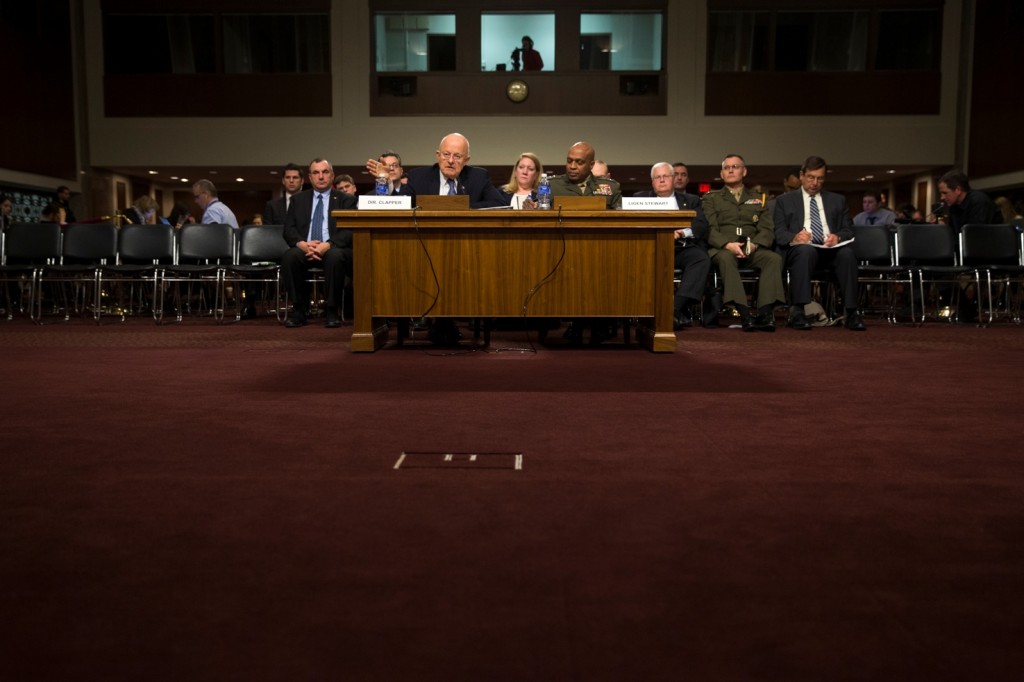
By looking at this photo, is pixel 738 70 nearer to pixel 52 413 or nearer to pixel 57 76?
pixel 57 76

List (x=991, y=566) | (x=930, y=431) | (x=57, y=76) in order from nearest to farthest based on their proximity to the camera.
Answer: (x=991, y=566) < (x=930, y=431) < (x=57, y=76)

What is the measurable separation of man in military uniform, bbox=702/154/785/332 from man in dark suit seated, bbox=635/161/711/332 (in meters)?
0.11

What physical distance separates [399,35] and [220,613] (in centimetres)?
1310

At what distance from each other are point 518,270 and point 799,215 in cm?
281

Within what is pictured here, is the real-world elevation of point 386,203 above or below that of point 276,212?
below

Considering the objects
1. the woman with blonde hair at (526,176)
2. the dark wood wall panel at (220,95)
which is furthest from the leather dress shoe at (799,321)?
the dark wood wall panel at (220,95)

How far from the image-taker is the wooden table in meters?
4.64

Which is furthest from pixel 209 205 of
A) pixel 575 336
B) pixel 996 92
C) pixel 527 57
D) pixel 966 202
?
pixel 996 92

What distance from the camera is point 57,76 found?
1258cm

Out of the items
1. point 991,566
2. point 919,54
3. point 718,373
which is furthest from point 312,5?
point 991,566

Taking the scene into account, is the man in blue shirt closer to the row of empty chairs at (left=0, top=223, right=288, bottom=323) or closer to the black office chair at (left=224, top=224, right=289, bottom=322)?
the row of empty chairs at (left=0, top=223, right=288, bottom=323)

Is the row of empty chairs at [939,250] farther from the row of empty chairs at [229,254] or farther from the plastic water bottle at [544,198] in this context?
the plastic water bottle at [544,198]

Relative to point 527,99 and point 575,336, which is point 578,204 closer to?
point 575,336

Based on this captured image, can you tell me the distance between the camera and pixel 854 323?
20.5 feet
